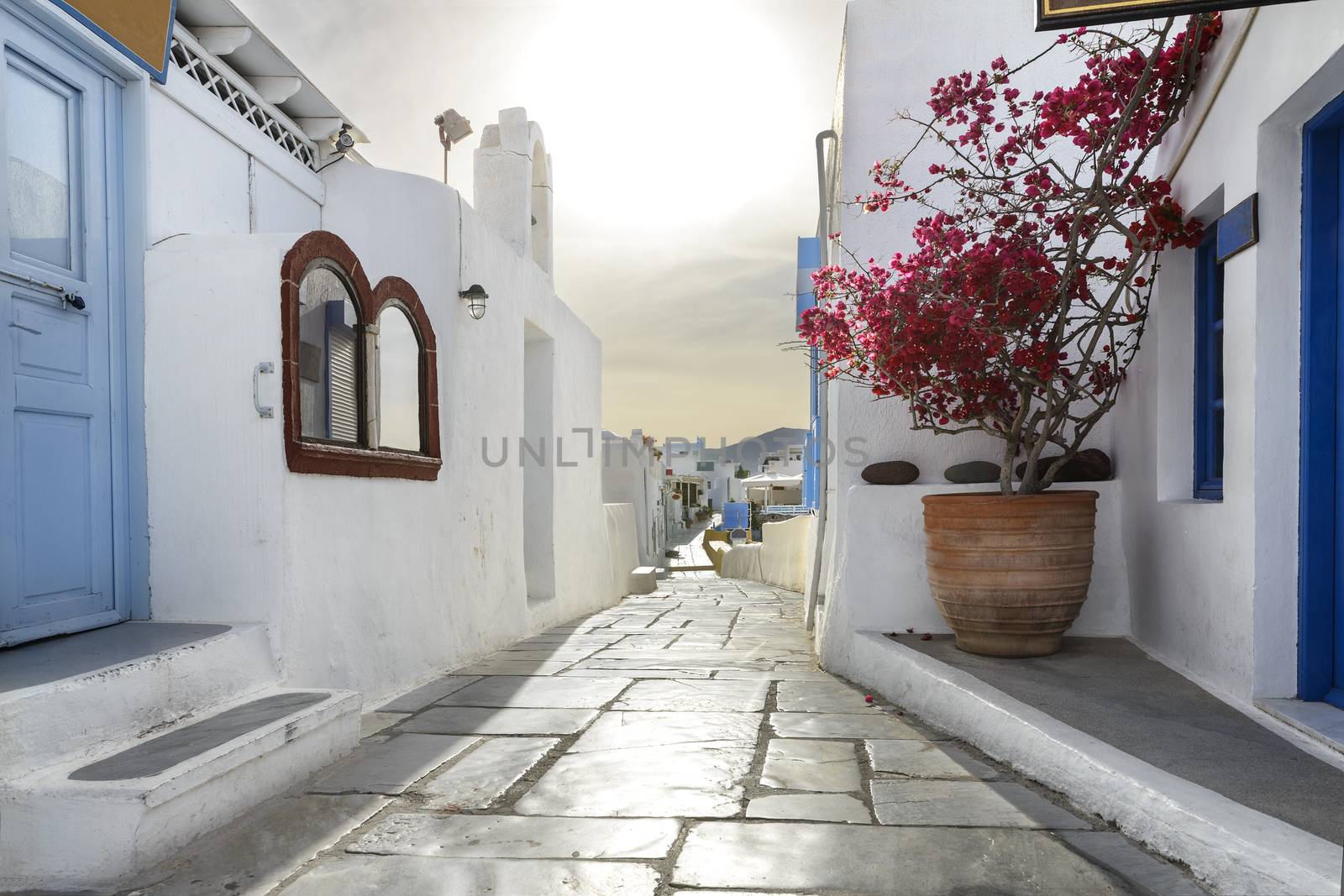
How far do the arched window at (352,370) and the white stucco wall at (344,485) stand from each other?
0.08 meters

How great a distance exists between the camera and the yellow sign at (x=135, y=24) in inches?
127

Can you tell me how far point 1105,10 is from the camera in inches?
86.7

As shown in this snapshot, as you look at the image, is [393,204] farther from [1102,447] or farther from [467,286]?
[1102,447]

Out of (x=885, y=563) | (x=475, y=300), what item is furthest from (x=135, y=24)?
(x=885, y=563)

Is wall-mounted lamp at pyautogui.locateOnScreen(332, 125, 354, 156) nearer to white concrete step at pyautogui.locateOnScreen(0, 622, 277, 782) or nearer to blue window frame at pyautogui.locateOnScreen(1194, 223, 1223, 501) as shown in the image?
white concrete step at pyautogui.locateOnScreen(0, 622, 277, 782)

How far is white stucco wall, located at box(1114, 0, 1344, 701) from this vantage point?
277cm

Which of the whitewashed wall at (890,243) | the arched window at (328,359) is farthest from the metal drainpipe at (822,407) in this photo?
the arched window at (328,359)

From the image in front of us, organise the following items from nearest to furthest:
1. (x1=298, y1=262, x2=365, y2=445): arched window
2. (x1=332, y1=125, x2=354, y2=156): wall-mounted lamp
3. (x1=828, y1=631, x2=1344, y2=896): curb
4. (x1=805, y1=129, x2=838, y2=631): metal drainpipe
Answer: (x1=828, y1=631, x2=1344, y2=896): curb
(x1=298, y1=262, x2=365, y2=445): arched window
(x1=332, y1=125, x2=354, y2=156): wall-mounted lamp
(x1=805, y1=129, x2=838, y2=631): metal drainpipe

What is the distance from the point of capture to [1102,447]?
4566 millimetres

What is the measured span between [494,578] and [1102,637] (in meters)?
3.65

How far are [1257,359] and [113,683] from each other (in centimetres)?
359

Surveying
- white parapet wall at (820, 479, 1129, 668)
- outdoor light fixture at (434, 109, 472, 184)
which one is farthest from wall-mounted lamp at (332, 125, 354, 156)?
white parapet wall at (820, 479, 1129, 668)

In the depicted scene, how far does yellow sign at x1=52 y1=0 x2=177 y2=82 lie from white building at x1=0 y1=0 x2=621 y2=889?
0.05 meters

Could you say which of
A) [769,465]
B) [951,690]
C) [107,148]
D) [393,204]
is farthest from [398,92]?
[769,465]
